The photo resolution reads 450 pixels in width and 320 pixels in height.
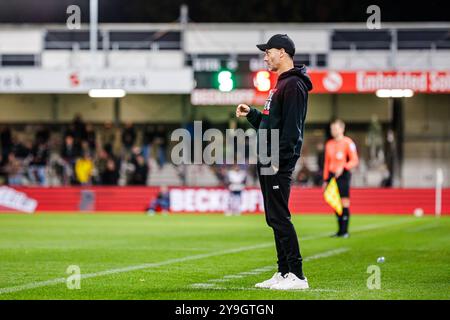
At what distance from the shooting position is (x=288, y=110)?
9.62 meters

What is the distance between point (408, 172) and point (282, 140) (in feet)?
92.5

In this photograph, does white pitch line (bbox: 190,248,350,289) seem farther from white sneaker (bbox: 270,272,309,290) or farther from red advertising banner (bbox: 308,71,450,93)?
red advertising banner (bbox: 308,71,450,93)

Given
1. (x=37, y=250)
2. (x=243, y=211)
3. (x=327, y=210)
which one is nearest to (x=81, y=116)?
(x=243, y=211)

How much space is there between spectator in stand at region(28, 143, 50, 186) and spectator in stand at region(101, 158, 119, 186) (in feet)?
6.48

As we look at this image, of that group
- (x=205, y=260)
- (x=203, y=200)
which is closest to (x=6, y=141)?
(x=203, y=200)

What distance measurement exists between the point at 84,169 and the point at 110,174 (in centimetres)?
88

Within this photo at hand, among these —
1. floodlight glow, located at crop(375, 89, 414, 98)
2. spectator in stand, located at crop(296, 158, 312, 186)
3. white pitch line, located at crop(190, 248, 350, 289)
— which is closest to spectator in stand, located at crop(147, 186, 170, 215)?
spectator in stand, located at crop(296, 158, 312, 186)

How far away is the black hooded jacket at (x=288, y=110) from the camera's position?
9.62 metres

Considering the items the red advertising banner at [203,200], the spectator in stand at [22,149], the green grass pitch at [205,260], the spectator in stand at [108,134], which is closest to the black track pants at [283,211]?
the green grass pitch at [205,260]

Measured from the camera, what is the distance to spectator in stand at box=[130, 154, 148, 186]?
34.5 metres

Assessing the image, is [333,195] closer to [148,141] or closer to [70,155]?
[70,155]

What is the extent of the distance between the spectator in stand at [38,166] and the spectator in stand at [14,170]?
0.34 meters

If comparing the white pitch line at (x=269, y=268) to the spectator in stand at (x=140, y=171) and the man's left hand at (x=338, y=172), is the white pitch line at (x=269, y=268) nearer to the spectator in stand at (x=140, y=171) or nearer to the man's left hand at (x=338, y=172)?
the man's left hand at (x=338, y=172)

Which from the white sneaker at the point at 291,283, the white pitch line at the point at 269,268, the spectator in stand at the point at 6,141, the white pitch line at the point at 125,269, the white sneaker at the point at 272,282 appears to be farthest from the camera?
the spectator in stand at the point at 6,141
